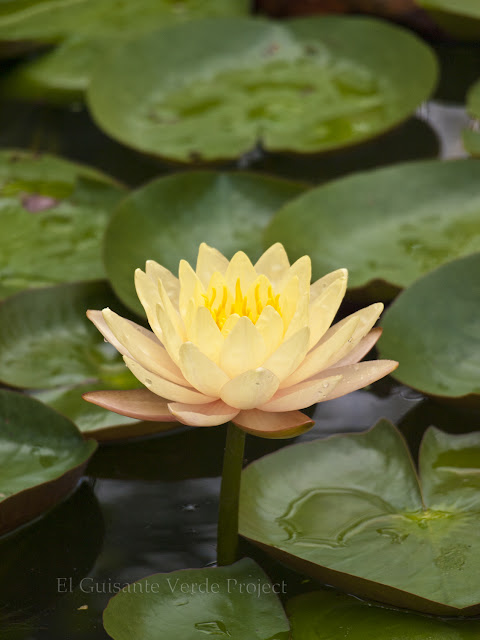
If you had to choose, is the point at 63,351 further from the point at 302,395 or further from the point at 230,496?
the point at 302,395

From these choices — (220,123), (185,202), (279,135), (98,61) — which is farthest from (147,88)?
(185,202)

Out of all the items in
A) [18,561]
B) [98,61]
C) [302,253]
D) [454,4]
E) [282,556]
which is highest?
[454,4]

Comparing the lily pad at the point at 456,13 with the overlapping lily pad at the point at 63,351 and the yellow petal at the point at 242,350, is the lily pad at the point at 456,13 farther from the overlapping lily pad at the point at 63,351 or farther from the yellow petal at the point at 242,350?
the yellow petal at the point at 242,350

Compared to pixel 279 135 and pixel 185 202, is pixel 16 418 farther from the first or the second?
pixel 279 135

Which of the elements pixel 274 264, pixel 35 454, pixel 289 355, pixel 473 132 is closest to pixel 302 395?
pixel 289 355

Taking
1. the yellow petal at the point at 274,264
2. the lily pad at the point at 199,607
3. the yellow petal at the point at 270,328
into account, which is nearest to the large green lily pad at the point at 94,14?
the yellow petal at the point at 274,264
